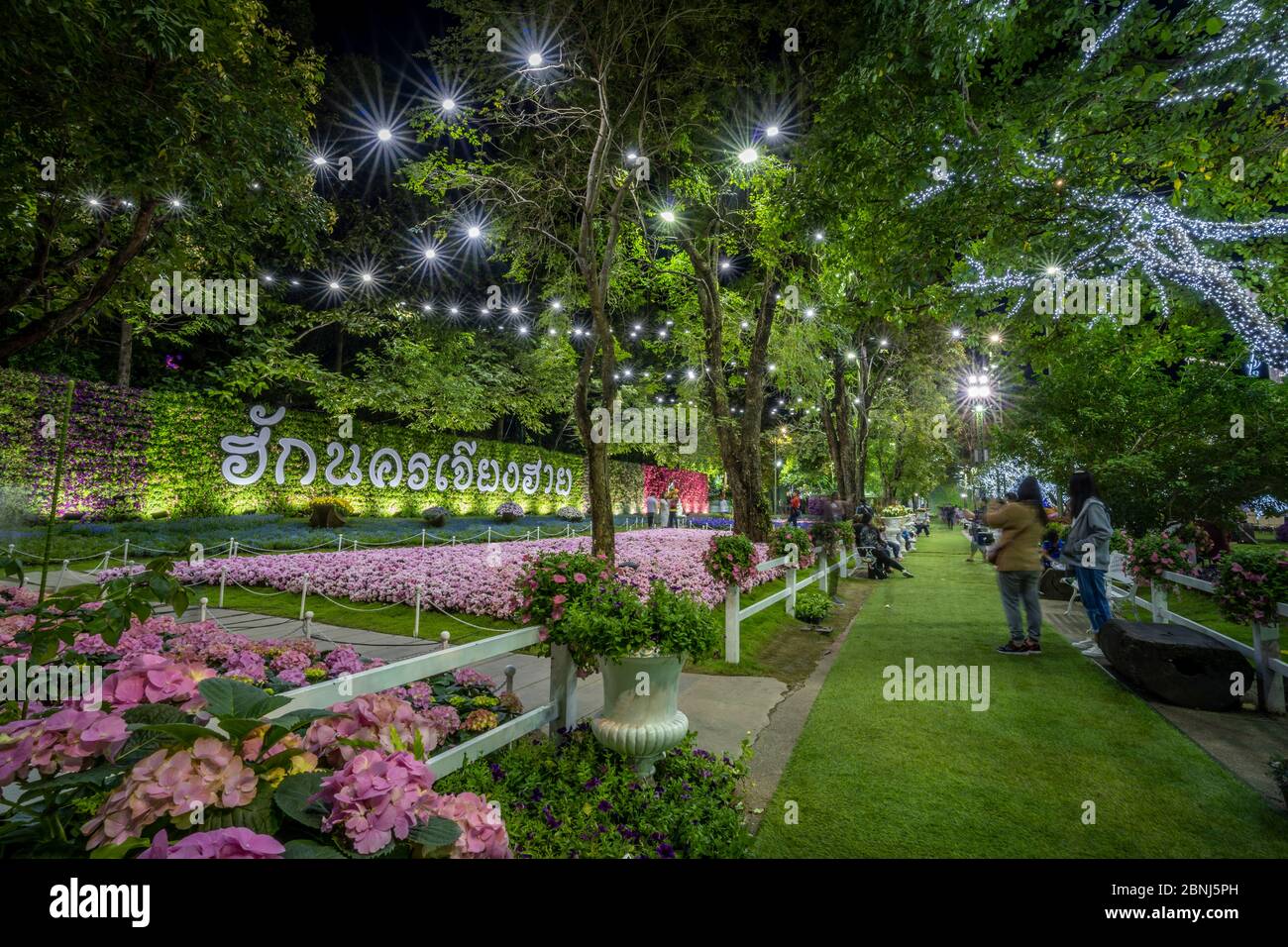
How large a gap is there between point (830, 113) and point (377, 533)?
14.6m

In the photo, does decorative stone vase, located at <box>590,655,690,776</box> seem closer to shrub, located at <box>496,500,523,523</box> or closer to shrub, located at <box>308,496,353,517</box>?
shrub, located at <box>308,496,353,517</box>

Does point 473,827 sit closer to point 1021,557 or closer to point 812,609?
point 1021,557

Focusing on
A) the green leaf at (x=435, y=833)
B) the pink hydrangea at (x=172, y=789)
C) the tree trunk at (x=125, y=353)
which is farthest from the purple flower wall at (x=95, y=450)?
the green leaf at (x=435, y=833)

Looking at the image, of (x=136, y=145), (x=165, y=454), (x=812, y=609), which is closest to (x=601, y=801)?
(x=136, y=145)

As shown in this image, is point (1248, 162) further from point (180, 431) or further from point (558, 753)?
point (180, 431)

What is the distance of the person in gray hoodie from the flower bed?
4085 millimetres

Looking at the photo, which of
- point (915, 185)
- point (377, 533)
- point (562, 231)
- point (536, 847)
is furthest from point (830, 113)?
point (377, 533)

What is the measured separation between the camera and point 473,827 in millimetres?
1349

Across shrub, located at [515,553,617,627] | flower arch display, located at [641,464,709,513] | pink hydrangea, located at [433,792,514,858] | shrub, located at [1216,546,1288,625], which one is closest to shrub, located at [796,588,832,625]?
shrub, located at [1216,546,1288,625]

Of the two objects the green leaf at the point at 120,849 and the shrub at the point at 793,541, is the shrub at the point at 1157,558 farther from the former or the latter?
the green leaf at the point at 120,849

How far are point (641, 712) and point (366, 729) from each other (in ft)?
7.12

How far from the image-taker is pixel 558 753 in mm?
3416

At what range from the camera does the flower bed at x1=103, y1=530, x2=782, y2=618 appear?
8.95 m
